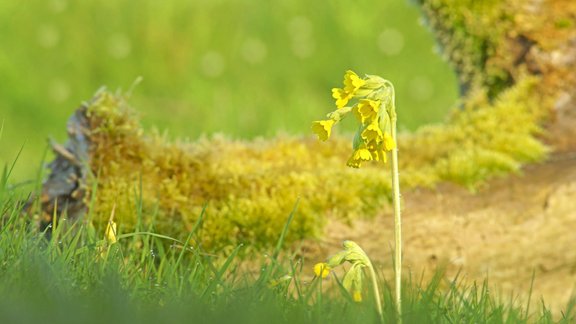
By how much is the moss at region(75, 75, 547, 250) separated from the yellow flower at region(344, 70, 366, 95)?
1.16 m

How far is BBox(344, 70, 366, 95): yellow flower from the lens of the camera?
211 centimetres

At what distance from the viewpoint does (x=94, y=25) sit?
24.6 feet

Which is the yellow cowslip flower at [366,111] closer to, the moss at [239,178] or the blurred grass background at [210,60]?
the moss at [239,178]

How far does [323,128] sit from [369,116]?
125mm

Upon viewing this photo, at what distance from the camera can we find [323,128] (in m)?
2.15

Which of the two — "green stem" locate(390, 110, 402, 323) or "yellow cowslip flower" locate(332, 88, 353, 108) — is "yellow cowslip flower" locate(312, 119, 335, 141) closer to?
"yellow cowslip flower" locate(332, 88, 353, 108)

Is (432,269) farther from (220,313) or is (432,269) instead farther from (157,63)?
(157,63)

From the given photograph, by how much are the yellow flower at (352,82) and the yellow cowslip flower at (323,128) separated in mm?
88

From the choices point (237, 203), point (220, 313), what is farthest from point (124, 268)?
point (237, 203)

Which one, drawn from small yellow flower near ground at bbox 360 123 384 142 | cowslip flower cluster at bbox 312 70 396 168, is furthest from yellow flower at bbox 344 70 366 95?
small yellow flower near ground at bbox 360 123 384 142

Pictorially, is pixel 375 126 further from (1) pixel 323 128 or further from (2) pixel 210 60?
(2) pixel 210 60

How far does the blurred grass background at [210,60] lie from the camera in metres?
7.03

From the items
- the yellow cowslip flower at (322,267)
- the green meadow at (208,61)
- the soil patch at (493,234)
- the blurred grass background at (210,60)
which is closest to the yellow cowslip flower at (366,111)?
the yellow cowslip flower at (322,267)

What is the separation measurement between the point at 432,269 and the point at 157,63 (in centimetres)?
443
